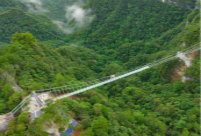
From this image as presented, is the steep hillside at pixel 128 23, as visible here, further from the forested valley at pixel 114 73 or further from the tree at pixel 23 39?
the tree at pixel 23 39

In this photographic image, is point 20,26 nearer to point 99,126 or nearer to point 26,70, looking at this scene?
point 26,70

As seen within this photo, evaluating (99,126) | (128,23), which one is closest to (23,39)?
(99,126)

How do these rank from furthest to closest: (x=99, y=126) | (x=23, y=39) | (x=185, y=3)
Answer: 1. (x=185, y=3)
2. (x=23, y=39)
3. (x=99, y=126)

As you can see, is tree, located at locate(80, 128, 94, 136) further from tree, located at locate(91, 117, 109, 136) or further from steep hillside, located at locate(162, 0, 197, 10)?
steep hillside, located at locate(162, 0, 197, 10)

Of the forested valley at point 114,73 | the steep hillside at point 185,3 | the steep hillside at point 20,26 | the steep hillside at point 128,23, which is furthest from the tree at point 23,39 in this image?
the steep hillside at point 185,3

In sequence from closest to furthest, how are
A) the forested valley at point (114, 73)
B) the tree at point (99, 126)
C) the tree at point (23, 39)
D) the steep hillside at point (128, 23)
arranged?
the tree at point (99, 126), the forested valley at point (114, 73), the tree at point (23, 39), the steep hillside at point (128, 23)

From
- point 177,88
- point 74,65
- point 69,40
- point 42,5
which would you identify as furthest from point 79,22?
point 177,88
